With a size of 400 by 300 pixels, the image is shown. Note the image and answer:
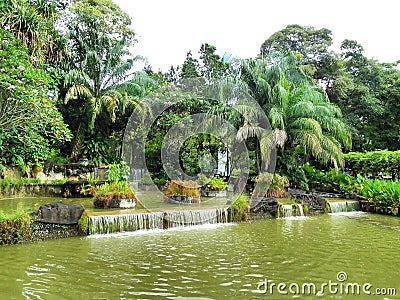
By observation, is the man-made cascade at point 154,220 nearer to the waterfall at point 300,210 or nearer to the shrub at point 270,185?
the waterfall at point 300,210

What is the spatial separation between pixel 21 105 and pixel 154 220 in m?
4.12

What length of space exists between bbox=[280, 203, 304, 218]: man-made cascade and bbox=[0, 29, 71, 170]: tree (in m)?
6.84

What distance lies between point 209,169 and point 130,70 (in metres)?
6.25

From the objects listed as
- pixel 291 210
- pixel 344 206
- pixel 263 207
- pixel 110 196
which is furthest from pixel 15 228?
pixel 344 206

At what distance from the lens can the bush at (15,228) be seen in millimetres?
6574

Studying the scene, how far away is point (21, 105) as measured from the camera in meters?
8.12

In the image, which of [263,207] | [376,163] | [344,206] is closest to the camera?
[263,207]

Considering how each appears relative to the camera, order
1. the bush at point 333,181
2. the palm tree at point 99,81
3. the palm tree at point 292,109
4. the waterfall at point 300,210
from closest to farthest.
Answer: the waterfall at point 300,210
the palm tree at point 292,109
the bush at point 333,181
the palm tree at point 99,81

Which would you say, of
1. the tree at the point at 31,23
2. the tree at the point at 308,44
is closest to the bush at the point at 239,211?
the tree at the point at 31,23

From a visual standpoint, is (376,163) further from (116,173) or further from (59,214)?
(59,214)

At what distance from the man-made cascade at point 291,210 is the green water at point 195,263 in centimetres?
246

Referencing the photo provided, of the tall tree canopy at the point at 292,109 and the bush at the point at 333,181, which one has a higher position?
the tall tree canopy at the point at 292,109

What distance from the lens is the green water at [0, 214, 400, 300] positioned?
447cm

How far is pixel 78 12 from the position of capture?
16.6 meters
